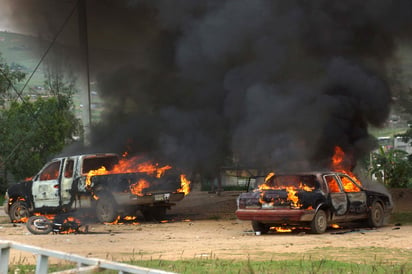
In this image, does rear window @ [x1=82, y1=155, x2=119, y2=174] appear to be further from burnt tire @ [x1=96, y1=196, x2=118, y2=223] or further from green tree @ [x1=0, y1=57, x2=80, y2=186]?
green tree @ [x1=0, y1=57, x2=80, y2=186]

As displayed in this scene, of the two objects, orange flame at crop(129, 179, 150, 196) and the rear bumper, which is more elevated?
orange flame at crop(129, 179, 150, 196)

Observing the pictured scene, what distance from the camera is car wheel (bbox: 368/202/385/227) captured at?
53.1 feet

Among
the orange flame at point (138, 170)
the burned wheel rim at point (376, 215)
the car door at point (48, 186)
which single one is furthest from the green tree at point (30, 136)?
the burned wheel rim at point (376, 215)

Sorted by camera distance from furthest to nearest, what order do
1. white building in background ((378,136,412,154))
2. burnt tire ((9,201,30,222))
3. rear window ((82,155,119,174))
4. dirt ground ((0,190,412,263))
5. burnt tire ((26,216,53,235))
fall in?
white building in background ((378,136,412,154)), burnt tire ((9,201,30,222)), rear window ((82,155,119,174)), burnt tire ((26,216,53,235)), dirt ground ((0,190,412,263))

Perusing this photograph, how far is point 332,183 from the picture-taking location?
1573 cm

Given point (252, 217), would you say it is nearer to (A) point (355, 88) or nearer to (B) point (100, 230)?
(B) point (100, 230)

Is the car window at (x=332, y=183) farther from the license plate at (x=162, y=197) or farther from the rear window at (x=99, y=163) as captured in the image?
the rear window at (x=99, y=163)

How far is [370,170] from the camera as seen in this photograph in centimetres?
3762

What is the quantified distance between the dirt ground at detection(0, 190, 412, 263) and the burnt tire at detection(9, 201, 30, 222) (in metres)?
0.63

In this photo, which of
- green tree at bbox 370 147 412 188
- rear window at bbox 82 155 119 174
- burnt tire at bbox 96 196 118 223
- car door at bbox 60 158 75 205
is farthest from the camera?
green tree at bbox 370 147 412 188

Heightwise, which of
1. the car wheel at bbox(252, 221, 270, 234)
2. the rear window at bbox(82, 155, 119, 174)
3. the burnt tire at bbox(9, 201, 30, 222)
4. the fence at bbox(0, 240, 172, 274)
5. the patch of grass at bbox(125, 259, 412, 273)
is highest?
the rear window at bbox(82, 155, 119, 174)

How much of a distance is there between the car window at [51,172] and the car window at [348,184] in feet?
25.5

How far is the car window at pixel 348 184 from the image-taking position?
52.9ft

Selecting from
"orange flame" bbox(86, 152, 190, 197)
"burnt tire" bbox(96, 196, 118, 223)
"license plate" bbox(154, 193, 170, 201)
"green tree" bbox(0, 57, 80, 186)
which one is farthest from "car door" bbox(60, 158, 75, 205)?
"green tree" bbox(0, 57, 80, 186)
